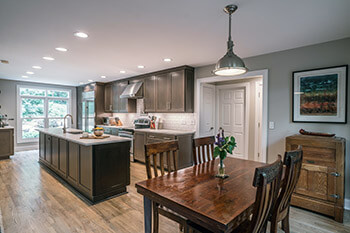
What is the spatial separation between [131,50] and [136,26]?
97 centimetres

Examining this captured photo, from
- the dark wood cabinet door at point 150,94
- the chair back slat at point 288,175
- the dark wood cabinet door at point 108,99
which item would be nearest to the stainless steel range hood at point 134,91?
the dark wood cabinet door at point 150,94

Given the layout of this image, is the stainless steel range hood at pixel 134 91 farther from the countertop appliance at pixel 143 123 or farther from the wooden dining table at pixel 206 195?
the wooden dining table at pixel 206 195

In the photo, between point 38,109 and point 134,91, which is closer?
point 134,91

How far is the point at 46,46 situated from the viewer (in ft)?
10.3

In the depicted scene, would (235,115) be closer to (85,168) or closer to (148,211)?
(85,168)

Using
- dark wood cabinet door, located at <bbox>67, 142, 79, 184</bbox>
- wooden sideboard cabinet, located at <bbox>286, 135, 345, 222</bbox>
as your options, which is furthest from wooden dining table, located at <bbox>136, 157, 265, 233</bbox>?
dark wood cabinet door, located at <bbox>67, 142, 79, 184</bbox>

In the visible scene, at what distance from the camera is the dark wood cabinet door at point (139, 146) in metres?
4.82

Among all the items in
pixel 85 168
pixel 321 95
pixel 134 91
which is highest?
pixel 134 91

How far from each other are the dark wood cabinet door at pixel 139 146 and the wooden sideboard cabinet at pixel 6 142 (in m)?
3.64

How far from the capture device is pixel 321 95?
9.45ft

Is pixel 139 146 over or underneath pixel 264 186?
underneath

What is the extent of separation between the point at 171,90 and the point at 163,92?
11.4 inches

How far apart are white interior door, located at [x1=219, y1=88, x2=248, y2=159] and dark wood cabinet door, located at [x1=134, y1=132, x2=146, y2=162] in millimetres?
2154

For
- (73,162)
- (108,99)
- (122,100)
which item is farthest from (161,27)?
(108,99)
